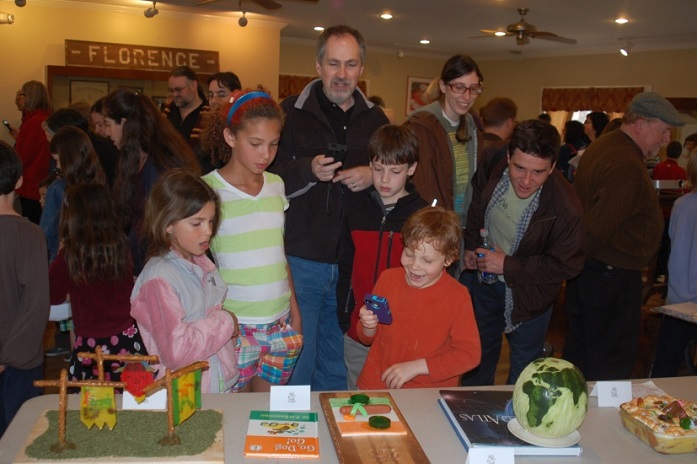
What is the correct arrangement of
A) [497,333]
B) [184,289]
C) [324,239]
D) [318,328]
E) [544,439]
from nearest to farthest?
1. [544,439]
2. [184,289]
3. [324,239]
4. [318,328]
5. [497,333]

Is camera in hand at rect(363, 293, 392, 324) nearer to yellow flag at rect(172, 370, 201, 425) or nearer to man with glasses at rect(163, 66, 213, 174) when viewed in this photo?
yellow flag at rect(172, 370, 201, 425)

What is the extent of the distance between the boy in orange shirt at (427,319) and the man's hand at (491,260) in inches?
22.1

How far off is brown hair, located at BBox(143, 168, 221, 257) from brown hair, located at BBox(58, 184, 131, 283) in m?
0.63

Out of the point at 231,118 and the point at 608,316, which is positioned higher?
the point at 231,118

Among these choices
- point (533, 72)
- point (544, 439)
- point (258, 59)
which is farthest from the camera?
point (533, 72)

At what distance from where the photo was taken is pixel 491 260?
2.53 m

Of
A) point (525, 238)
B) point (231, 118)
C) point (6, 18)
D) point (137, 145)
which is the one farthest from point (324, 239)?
point (6, 18)

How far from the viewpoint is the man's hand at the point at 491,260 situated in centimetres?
252

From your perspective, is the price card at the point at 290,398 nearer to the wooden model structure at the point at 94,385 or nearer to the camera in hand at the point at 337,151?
the wooden model structure at the point at 94,385

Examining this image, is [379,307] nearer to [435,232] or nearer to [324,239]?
[435,232]

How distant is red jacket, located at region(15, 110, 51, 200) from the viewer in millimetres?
5164

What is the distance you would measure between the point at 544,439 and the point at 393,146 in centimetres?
110

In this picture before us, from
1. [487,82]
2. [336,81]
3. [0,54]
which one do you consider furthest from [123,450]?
[487,82]

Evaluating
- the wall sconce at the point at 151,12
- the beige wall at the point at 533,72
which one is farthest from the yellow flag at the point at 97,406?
the beige wall at the point at 533,72
